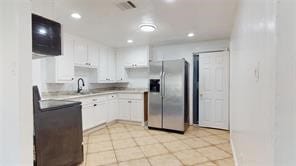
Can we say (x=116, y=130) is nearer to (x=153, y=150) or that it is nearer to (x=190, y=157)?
(x=153, y=150)

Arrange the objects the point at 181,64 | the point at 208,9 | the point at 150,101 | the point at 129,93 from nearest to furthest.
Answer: the point at 208,9 → the point at 181,64 → the point at 150,101 → the point at 129,93

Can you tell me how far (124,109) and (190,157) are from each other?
8.63ft

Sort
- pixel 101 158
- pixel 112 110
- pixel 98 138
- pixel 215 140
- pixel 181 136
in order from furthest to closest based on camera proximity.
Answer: pixel 112 110 → pixel 181 136 → pixel 98 138 → pixel 215 140 → pixel 101 158

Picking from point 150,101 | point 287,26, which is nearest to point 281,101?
point 287,26

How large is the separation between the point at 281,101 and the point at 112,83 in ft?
17.0

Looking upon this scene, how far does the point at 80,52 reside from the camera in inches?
161

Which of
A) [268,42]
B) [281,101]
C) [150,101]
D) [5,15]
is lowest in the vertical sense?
[150,101]

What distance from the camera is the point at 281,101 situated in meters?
0.71

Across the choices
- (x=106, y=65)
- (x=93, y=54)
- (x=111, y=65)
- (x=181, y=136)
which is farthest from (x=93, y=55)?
(x=181, y=136)

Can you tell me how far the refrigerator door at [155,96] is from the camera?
13.9 feet

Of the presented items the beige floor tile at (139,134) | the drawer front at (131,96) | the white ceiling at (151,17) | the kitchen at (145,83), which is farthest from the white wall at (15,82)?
the drawer front at (131,96)

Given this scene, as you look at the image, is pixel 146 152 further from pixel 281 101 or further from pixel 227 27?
pixel 227 27

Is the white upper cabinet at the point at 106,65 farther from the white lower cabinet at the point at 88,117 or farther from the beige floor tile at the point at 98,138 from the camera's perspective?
the beige floor tile at the point at 98,138

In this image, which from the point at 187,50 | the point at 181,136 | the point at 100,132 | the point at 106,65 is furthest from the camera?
the point at 106,65
